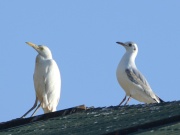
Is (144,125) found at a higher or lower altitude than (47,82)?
lower

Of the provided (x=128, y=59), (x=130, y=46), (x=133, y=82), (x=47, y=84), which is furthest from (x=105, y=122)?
(x=130, y=46)

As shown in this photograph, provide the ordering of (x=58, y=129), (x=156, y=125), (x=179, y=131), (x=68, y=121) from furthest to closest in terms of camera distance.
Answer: (x=68, y=121) → (x=58, y=129) → (x=156, y=125) → (x=179, y=131)

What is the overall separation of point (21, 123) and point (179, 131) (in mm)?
3280

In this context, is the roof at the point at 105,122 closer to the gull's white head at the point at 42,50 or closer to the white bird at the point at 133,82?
the gull's white head at the point at 42,50

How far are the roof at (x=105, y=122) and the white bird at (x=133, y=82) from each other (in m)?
5.79

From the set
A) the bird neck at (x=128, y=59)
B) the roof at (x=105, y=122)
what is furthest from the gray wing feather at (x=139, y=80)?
the roof at (x=105, y=122)

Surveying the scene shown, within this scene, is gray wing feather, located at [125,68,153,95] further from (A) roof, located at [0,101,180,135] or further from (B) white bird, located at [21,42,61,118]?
(A) roof, located at [0,101,180,135]

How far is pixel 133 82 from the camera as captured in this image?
53.6 ft

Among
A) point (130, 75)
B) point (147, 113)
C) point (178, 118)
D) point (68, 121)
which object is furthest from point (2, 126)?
point (130, 75)

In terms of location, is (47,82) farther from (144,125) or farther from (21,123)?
(144,125)

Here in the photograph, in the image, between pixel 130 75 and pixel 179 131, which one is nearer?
pixel 179 131

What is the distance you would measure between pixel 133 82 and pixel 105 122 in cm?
733

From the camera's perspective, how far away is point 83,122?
9.37m

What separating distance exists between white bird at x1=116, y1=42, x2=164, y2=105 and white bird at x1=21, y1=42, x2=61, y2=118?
183cm
